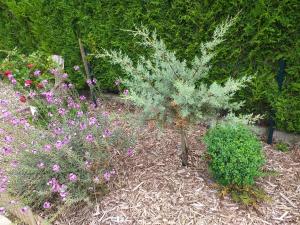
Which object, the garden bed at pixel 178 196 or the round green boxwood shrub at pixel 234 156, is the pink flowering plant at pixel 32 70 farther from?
the round green boxwood shrub at pixel 234 156

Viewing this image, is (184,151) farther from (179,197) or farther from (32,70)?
(32,70)

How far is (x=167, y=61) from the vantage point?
2.85 metres

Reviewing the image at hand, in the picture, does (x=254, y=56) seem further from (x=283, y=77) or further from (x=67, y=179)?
(x=67, y=179)

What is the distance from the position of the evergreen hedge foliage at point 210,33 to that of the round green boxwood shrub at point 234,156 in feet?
2.29

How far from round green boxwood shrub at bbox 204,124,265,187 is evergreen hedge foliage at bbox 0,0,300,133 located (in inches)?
27.5

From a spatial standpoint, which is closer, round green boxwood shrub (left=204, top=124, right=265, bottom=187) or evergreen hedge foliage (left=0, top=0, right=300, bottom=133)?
round green boxwood shrub (left=204, top=124, right=265, bottom=187)

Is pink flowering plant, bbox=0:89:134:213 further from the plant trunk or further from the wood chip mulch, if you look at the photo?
the plant trunk

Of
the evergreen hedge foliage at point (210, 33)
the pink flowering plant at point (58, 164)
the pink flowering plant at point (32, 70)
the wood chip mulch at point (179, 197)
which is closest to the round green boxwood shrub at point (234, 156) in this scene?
the wood chip mulch at point (179, 197)

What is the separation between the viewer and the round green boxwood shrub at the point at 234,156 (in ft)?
8.15

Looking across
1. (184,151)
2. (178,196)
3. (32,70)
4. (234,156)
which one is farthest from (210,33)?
(32,70)

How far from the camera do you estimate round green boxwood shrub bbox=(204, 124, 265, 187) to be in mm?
2484

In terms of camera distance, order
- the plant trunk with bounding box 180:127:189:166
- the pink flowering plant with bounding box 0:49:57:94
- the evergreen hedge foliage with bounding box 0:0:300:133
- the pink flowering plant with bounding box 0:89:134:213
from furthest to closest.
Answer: the pink flowering plant with bounding box 0:49:57:94
the evergreen hedge foliage with bounding box 0:0:300:133
the plant trunk with bounding box 180:127:189:166
the pink flowering plant with bounding box 0:89:134:213

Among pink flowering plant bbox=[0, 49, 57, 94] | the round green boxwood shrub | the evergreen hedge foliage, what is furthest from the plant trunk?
pink flowering plant bbox=[0, 49, 57, 94]

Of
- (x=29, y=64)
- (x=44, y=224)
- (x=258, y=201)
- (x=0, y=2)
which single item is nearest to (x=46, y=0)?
(x=29, y=64)
